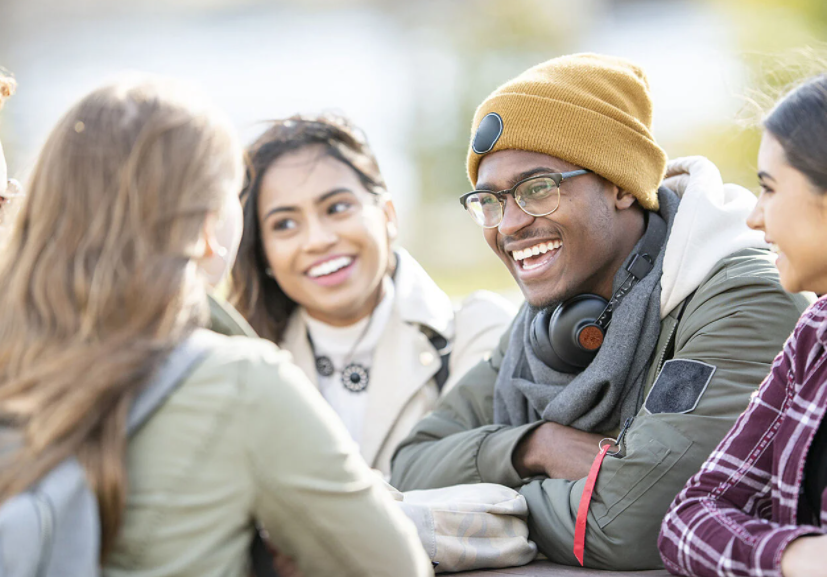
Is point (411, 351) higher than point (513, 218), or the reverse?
point (513, 218)

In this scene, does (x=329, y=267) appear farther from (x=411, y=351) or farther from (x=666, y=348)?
(x=666, y=348)

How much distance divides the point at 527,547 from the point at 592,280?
0.94 m

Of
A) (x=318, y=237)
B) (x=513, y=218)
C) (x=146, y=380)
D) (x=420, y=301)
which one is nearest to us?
(x=146, y=380)

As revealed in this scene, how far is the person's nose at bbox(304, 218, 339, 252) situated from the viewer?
3.93m

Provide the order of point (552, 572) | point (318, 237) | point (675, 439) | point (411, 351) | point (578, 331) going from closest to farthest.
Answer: point (675, 439) < point (552, 572) < point (578, 331) < point (318, 237) < point (411, 351)

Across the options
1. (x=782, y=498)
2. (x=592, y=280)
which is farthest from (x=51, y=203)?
(x=592, y=280)

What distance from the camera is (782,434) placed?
84.3 inches

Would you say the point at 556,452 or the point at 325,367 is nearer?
the point at 556,452

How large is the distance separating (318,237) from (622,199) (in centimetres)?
132

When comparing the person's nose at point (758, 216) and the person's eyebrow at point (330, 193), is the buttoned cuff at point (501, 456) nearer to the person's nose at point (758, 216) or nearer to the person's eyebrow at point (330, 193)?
the person's nose at point (758, 216)

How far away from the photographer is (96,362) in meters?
1.73

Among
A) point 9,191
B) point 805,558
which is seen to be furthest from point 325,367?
point 805,558

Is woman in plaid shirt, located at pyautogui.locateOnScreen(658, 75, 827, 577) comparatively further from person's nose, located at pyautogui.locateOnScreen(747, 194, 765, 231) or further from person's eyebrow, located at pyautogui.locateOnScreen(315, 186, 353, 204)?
person's eyebrow, located at pyautogui.locateOnScreen(315, 186, 353, 204)

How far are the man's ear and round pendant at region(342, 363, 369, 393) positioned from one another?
56.1 inches
